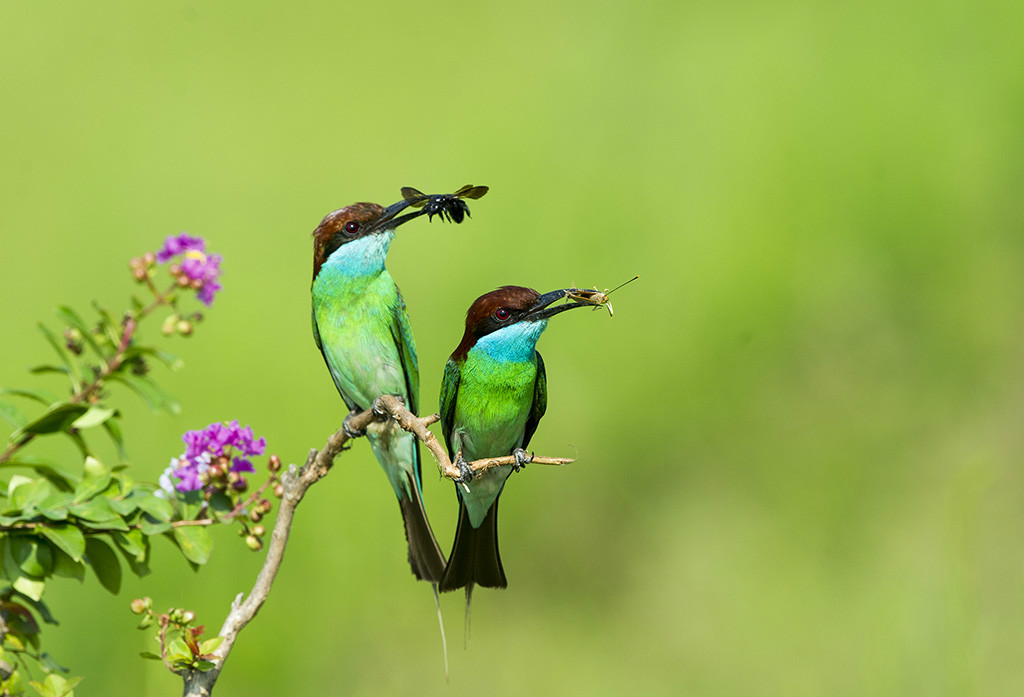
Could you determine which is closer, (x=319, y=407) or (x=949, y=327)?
(x=319, y=407)

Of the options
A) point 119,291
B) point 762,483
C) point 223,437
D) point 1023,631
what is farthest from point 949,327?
point 223,437

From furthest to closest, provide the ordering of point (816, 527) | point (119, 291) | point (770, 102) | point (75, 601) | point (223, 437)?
1. point (770, 102)
2. point (119, 291)
3. point (816, 527)
4. point (75, 601)
5. point (223, 437)

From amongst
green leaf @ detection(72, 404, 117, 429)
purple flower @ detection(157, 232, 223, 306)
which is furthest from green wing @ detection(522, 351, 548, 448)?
green leaf @ detection(72, 404, 117, 429)

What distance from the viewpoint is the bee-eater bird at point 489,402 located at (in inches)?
76.2

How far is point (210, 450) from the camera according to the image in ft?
6.07

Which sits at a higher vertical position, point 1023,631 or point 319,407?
point 319,407

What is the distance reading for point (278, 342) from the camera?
4754 mm

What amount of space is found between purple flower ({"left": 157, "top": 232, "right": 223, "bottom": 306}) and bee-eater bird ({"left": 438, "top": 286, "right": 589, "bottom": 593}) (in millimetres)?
426

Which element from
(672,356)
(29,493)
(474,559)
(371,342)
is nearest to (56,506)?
(29,493)

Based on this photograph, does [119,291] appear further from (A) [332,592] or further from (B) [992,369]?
(B) [992,369]

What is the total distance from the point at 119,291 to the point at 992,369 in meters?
3.99

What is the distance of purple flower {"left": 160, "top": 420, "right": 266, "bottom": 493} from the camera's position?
1.83m

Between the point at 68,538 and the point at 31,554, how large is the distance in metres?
0.10

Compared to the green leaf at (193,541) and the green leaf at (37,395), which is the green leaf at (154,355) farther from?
the green leaf at (193,541)
